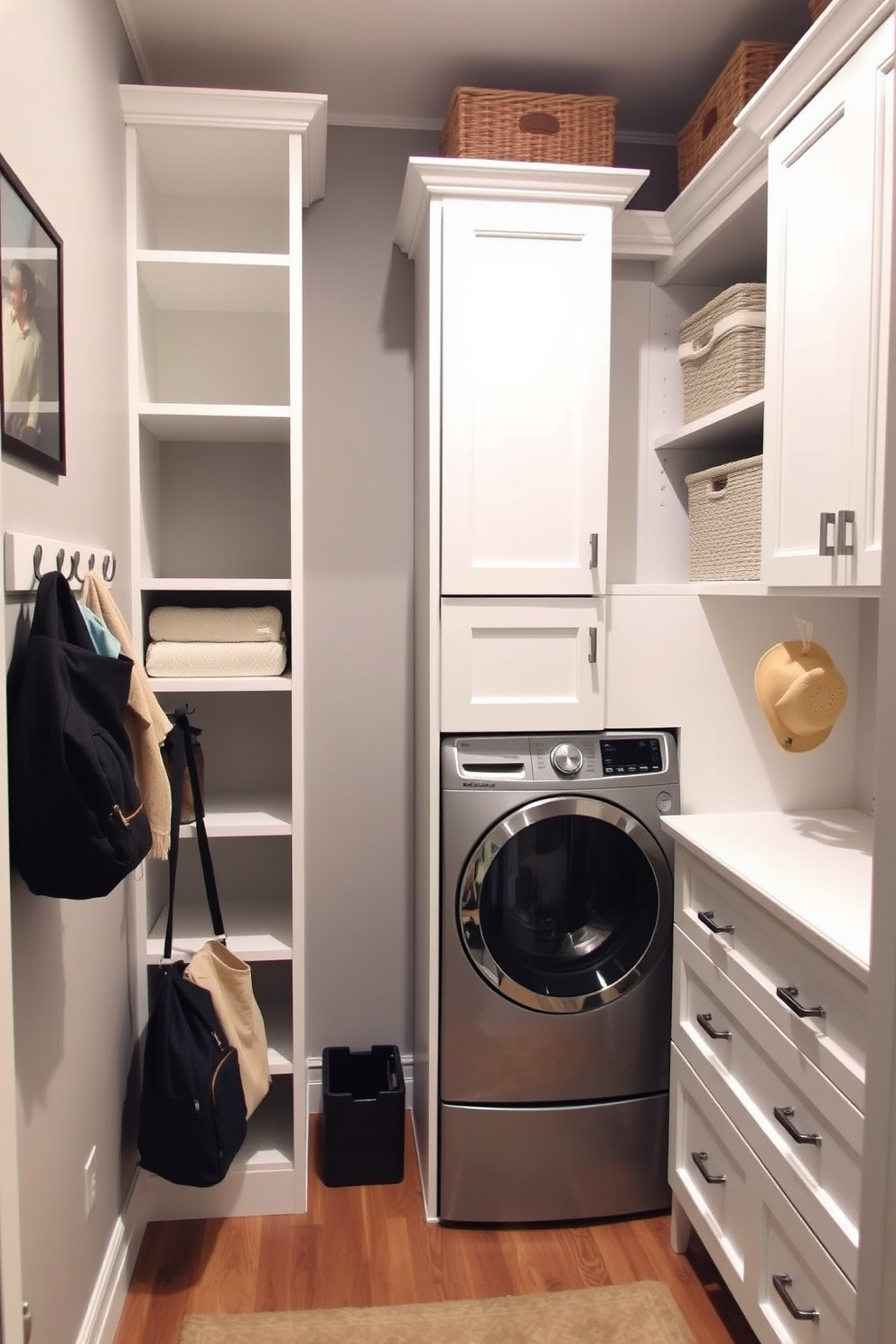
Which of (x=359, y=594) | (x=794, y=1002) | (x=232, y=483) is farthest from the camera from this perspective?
(x=359, y=594)

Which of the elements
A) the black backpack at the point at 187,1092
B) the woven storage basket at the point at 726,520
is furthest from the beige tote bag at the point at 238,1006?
the woven storage basket at the point at 726,520

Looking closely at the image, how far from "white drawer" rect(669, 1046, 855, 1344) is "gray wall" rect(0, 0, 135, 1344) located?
3.84 feet

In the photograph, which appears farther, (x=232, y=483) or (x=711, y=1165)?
(x=232, y=483)

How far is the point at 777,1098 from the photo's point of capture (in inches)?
65.7

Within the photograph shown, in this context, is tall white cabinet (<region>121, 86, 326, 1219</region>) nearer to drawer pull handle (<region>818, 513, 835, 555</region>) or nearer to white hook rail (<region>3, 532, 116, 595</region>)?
white hook rail (<region>3, 532, 116, 595</region>)

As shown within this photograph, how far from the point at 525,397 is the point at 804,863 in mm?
1149

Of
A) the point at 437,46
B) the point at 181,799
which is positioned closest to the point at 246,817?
the point at 181,799

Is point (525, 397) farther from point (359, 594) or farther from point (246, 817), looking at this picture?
point (246, 817)

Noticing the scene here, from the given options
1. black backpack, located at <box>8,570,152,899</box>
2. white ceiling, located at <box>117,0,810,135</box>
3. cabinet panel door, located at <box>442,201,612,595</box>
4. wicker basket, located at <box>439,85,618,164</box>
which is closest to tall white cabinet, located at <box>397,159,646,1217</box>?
cabinet panel door, located at <box>442,201,612,595</box>

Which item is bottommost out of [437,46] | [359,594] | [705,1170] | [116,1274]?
[116,1274]

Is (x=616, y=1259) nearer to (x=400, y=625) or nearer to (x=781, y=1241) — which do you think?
(x=781, y=1241)

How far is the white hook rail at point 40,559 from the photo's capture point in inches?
50.8

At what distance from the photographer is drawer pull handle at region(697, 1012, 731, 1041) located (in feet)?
6.25

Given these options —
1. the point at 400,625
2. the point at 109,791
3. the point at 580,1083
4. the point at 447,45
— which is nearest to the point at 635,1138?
the point at 580,1083
